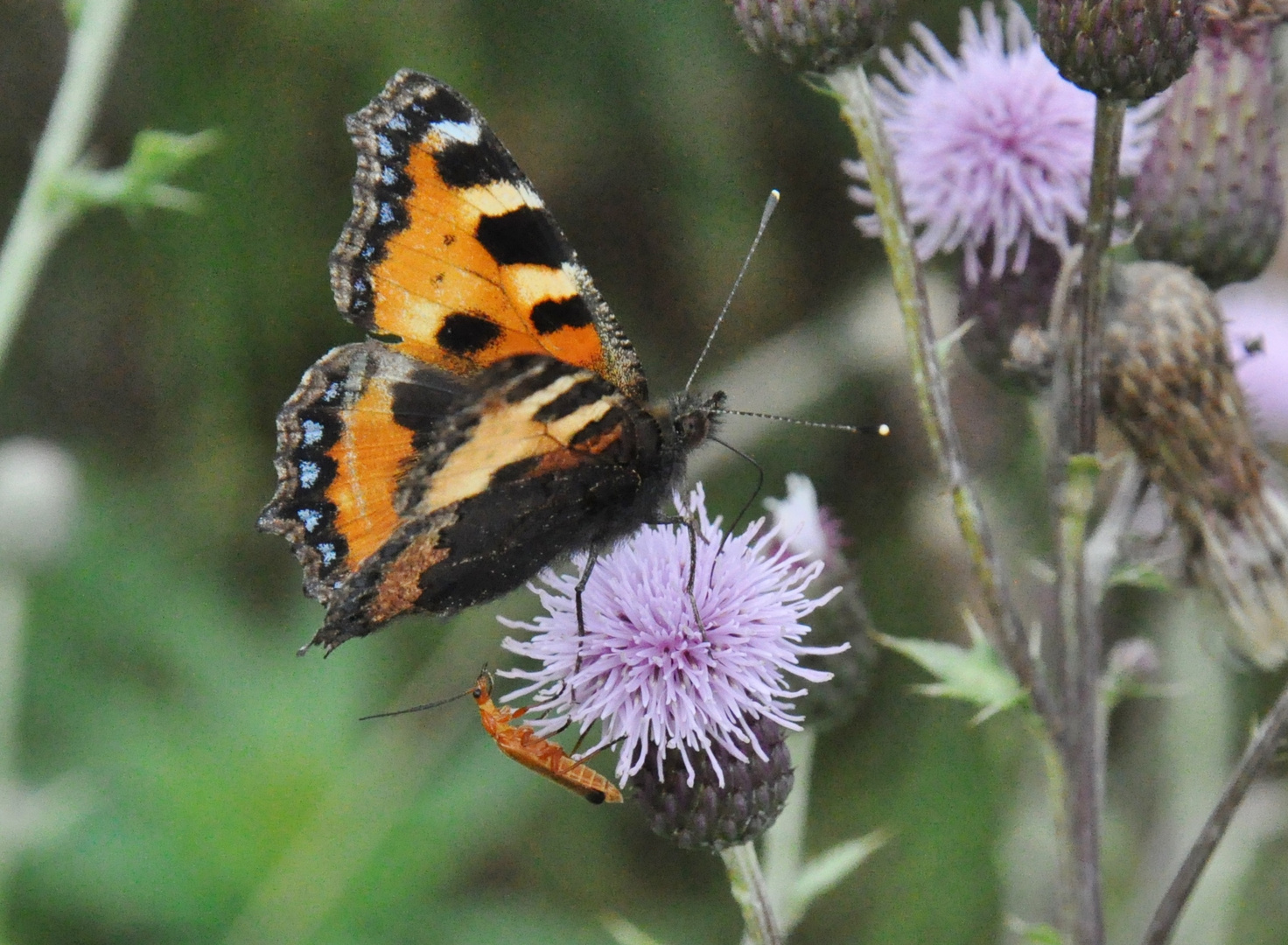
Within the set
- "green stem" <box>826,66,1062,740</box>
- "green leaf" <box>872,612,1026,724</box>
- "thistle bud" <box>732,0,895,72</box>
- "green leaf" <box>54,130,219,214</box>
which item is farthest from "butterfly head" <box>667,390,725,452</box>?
"green leaf" <box>54,130,219,214</box>

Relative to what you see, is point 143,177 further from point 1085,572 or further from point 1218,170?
point 1218,170

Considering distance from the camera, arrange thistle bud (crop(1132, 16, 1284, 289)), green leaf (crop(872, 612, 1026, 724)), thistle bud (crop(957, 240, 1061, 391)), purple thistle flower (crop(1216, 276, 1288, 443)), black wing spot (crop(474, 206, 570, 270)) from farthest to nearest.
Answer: purple thistle flower (crop(1216, 276, 1288, 443)), thistle bud (crop(957, 240, 1061, 391)), thistle bud (crop(1132, 16, 1284, 289)), black wing spot (crop(474, 206, 570, 270)), green leaf (crop(872, 612, 1026, 724))

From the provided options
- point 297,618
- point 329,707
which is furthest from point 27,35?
point 329,707

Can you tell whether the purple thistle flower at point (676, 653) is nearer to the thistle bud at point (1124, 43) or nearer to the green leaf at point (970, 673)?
the green leaf at point (970, 673)

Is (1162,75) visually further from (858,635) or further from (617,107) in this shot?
(617,107)

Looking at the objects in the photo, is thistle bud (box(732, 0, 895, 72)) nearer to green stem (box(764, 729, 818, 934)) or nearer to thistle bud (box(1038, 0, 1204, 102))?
thistle bud (box(1038, 0, 1204, 102))

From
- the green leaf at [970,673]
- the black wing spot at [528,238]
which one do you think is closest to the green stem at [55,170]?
the black wing spot at [528,238]
